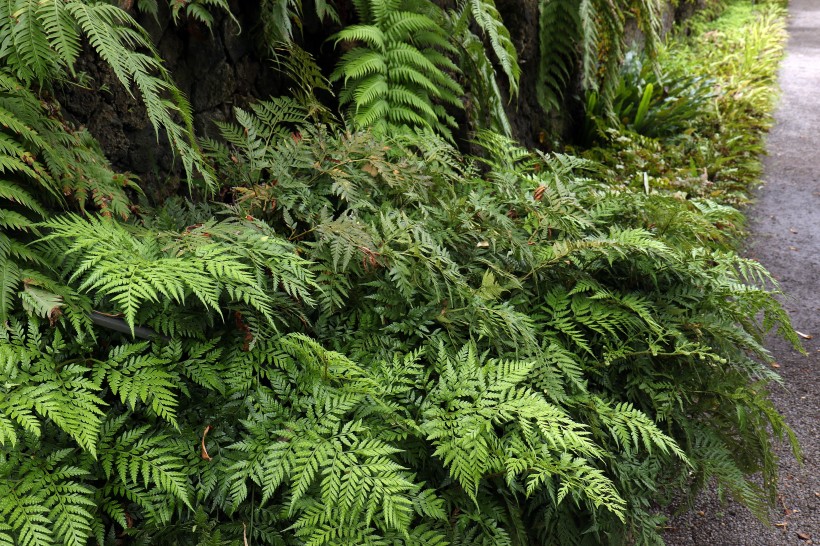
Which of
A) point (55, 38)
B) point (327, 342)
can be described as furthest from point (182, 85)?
point (327, 342)

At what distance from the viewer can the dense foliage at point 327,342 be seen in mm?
1617

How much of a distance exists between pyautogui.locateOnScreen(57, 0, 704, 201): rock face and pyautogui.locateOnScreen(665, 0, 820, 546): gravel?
238cm

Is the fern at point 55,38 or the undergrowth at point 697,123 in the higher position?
the fern at point 55,38

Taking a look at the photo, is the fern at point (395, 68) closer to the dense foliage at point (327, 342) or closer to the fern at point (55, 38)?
the dense foliage at point (327, 342)

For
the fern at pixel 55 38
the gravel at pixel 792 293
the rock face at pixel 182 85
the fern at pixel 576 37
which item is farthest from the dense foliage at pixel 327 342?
the fern at pixel 576 37

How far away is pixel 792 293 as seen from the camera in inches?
153

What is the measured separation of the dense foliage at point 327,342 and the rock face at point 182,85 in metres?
0.11

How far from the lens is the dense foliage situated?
1617 millimetres

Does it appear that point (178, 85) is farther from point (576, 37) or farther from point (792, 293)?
point (792, 293)

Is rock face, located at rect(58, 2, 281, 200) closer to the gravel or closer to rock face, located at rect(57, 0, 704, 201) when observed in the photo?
rock face, located at rect(57, 0, 704, 201)

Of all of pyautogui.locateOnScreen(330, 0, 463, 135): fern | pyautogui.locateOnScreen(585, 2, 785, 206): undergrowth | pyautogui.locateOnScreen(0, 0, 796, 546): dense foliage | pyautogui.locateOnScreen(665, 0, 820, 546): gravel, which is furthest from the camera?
pyautogui.locateOnScreen(585, 2, 785, 206): undergrowth

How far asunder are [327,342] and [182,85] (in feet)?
4.12

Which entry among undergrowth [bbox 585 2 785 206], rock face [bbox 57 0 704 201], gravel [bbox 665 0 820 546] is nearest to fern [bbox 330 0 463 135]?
rock face [bbox 57 0 704 201]

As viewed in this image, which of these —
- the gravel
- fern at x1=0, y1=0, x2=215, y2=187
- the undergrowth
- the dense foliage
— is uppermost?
fern at x1=0, y1=0, x2=215, y2=187
